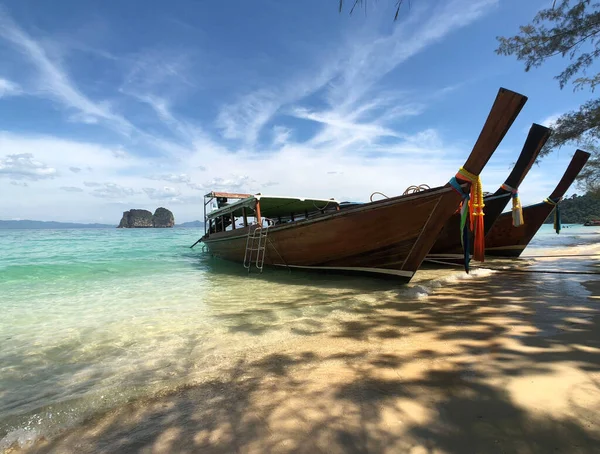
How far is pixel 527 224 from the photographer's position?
11.3 meters

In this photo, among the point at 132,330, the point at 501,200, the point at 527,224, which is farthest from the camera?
the point at 527,224

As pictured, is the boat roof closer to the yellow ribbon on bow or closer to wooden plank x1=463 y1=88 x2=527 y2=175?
the yellow ribbon on bow

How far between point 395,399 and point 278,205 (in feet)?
31.6

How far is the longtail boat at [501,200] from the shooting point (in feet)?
27.0

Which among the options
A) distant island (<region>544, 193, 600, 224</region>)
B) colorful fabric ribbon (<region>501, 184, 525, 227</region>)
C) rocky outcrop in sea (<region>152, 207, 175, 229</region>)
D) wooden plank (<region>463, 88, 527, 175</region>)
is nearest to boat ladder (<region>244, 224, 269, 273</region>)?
wooden plank (<region>463, 88, 527, 175</region>)

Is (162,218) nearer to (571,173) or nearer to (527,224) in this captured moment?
(527,224)

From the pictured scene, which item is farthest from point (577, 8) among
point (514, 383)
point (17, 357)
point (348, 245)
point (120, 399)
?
point (17, 357)

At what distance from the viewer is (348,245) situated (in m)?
7.79

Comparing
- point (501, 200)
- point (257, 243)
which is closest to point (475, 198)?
point (501, 200)

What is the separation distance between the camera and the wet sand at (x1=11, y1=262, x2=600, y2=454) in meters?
1.79

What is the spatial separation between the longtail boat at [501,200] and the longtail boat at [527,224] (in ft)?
7.39

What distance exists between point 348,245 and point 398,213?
160 centimetres

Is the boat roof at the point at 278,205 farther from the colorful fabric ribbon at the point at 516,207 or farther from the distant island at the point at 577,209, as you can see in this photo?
the distant island at the point at 577,209

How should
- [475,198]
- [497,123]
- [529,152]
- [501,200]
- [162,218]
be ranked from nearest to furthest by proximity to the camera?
[497,123], [475,198], [529,152], [501,200], [162,218]
